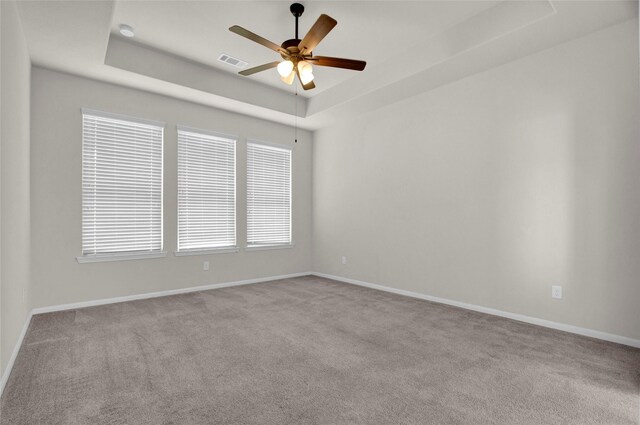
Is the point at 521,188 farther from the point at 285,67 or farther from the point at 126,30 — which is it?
the point at 126,30

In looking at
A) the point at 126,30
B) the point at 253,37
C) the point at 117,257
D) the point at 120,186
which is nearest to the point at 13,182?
the point at 120,186

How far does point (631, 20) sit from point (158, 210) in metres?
5.53

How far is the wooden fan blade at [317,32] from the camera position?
2492mm

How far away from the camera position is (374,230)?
5.31 metres

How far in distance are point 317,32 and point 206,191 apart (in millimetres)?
3195

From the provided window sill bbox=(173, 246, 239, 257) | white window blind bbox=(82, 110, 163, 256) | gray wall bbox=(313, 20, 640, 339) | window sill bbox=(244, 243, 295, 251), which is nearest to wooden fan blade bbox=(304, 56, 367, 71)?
gray wall bbox=(313, 20, 640, 339)

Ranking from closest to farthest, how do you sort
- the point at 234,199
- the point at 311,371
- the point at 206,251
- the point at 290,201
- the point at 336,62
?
the point at 311,371 < the point at 336,62 < the point at 206,251 < the point at 234,199 < the point at 290,201

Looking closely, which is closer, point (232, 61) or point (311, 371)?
point (311, 371)

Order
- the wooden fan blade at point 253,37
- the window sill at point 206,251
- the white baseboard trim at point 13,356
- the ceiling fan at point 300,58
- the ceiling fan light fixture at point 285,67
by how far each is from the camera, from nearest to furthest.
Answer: the white baseboard trim at point 13,356, the wooden fan blade at point 253,37, the ceiling fan at point 300,58, the ceiling fan light fixture at point 285,67, the window sill at point 206,251

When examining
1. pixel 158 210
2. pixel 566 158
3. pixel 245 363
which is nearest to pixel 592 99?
pixel 566 158

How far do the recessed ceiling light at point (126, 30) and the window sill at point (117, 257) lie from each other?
2591 mm

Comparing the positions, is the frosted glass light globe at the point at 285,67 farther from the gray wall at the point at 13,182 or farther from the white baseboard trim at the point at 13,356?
the white baseboard trim at the point at 13,356

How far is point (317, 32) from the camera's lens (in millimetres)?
2682

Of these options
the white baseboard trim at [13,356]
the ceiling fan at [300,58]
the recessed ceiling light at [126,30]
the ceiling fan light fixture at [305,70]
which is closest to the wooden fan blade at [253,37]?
the ceiling fan at [300,58]
